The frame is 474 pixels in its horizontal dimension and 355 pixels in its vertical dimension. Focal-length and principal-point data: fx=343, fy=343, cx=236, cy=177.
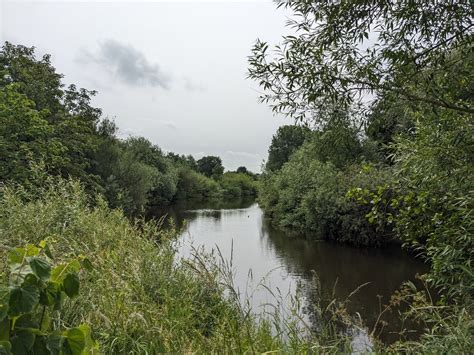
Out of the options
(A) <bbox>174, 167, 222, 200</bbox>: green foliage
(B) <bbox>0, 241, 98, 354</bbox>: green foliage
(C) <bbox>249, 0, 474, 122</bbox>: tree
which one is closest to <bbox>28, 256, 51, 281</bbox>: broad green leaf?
(B) <bbox>0, 241, 98, 354</bbox>: green foliage

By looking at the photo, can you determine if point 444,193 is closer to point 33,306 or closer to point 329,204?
point 33,306

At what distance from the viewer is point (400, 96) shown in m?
2.72

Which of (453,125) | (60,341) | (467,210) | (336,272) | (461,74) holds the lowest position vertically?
(336,272)

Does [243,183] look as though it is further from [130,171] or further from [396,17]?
[396,17]

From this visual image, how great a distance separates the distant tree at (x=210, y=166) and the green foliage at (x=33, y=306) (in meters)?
76.3

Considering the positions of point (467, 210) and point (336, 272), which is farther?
point (336, 272)

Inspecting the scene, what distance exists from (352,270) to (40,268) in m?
11.9

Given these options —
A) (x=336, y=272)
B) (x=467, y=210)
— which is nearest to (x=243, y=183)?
(x=336, y=272)

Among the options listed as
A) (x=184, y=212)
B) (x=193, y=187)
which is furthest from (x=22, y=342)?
(x=193, y=187)

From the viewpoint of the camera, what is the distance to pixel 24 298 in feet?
3.22

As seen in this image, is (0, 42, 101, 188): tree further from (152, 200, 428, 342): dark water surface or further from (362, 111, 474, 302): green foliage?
(362, 111, 474, 302): green foliage

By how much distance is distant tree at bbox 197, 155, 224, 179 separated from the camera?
79.0 m

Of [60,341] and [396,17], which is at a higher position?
[396,17]

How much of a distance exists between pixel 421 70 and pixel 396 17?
0.45 meters
